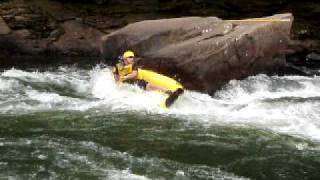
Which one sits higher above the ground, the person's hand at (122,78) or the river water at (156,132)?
the person's hand at (122,78)

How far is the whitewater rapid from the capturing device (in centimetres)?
763

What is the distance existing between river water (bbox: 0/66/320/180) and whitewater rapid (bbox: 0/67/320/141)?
0.02 meters

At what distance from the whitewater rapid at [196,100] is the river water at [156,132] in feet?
0.05

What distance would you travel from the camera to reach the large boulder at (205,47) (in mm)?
9305

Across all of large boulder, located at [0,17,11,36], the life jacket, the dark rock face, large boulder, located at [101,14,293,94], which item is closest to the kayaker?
the life jacket

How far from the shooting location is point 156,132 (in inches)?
273

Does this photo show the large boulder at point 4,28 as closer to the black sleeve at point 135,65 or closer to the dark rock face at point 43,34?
the dark rock face at point 43,34

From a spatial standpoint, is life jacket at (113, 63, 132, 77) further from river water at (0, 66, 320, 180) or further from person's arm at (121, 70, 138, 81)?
river water at (0, 66, 320, 180)

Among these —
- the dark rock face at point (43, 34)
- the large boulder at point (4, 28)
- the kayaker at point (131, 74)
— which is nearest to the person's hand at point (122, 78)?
the kayaker at point (131, 74)

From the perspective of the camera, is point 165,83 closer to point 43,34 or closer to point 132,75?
point 132,75

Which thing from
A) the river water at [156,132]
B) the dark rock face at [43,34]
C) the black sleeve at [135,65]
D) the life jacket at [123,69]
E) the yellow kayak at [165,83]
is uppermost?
the dark rock face at [43,34]

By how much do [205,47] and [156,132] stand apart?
9.54 feet

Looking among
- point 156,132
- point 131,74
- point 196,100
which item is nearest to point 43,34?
point 131,74

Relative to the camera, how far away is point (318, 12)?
539 inches
